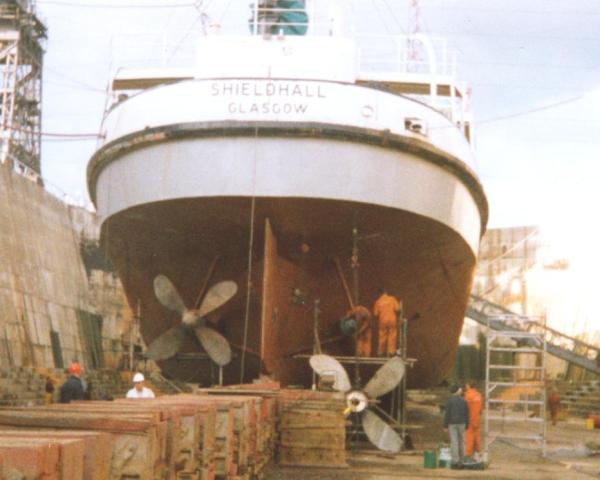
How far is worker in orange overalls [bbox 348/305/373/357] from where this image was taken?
11680mm

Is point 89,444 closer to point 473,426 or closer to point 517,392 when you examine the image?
point 473,426

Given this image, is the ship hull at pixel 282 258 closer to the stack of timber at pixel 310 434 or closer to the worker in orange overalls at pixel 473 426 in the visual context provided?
the stack of timber at pixel 310 434

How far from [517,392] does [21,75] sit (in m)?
25.1

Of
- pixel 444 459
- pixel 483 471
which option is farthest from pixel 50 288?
pixel 483 471

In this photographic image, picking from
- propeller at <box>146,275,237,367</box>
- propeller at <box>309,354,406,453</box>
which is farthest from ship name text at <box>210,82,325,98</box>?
propeller at <box>309,354,406,453</box>

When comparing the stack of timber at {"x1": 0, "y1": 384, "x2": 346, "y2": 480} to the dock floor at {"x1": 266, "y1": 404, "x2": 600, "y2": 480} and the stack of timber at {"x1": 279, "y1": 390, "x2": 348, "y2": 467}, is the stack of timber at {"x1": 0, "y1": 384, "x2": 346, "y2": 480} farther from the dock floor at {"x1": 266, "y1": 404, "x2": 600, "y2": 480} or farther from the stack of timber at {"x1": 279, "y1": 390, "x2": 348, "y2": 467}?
the stack of timber at {"x1": 279, "y1": 390, "x2": 348, "y2": 467}

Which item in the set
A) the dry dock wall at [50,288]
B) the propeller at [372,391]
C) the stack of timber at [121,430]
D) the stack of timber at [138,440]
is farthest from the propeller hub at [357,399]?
the dry dock wall at [50,288]

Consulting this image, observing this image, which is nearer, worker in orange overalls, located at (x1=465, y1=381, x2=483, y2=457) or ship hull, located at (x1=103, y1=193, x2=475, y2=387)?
worker in orange overalls, located at (x1=465, y1=381, x2=483, y2=457)

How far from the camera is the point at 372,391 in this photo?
1082 centimetres

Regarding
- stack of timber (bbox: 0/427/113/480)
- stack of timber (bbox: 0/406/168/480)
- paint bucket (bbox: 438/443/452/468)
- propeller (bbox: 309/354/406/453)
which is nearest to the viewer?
stack of timber (bbox: 0/427/113/480)

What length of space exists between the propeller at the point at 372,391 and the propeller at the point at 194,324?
56.1 inches

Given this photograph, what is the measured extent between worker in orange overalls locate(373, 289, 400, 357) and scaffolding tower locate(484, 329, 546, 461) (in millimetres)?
1257

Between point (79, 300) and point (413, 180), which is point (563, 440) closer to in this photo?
point (413, 180)

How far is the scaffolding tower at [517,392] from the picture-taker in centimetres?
1180
